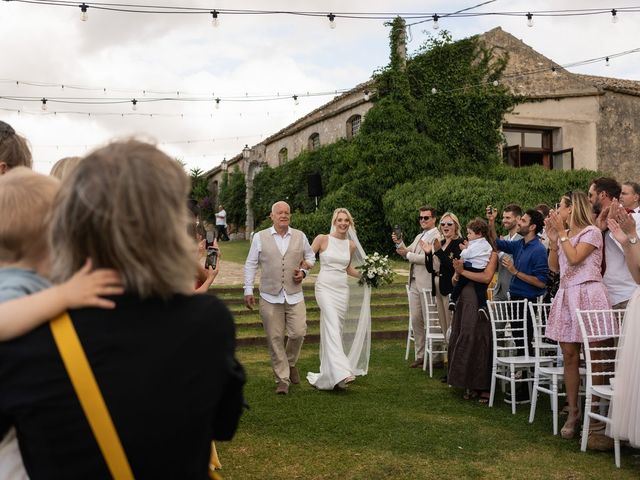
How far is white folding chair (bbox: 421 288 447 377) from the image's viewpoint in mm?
8719

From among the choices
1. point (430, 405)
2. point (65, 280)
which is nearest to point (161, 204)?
point (65, 280)

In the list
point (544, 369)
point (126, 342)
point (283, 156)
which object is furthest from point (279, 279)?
point (283, 156)

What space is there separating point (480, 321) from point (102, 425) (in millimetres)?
6372

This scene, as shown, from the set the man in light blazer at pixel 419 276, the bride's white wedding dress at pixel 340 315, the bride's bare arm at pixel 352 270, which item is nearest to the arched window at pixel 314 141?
the man in light blazer at pixel 419 276

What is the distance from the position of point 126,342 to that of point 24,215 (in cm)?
52

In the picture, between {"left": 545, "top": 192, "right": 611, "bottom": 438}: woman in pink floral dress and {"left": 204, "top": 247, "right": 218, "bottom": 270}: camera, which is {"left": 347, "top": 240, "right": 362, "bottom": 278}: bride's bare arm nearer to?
{"left": 545, "top": 192, "right": 611, "bottom": 438}: woman in pink floral dress

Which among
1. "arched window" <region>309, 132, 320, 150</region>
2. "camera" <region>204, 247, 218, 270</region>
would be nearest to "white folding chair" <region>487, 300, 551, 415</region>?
"camera" <region>204, 247, 218, 270</region>

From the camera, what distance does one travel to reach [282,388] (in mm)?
7609

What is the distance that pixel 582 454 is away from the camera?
17.6 ft

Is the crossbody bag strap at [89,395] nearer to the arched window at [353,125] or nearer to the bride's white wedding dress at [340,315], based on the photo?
the bride's white wedding dress at [340,315]

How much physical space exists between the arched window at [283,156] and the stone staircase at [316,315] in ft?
55.2

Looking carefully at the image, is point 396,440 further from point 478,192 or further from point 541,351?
point 478,192

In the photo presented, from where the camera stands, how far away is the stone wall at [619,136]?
2331 cm

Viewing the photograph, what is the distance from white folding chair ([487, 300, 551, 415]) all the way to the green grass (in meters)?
0.33
